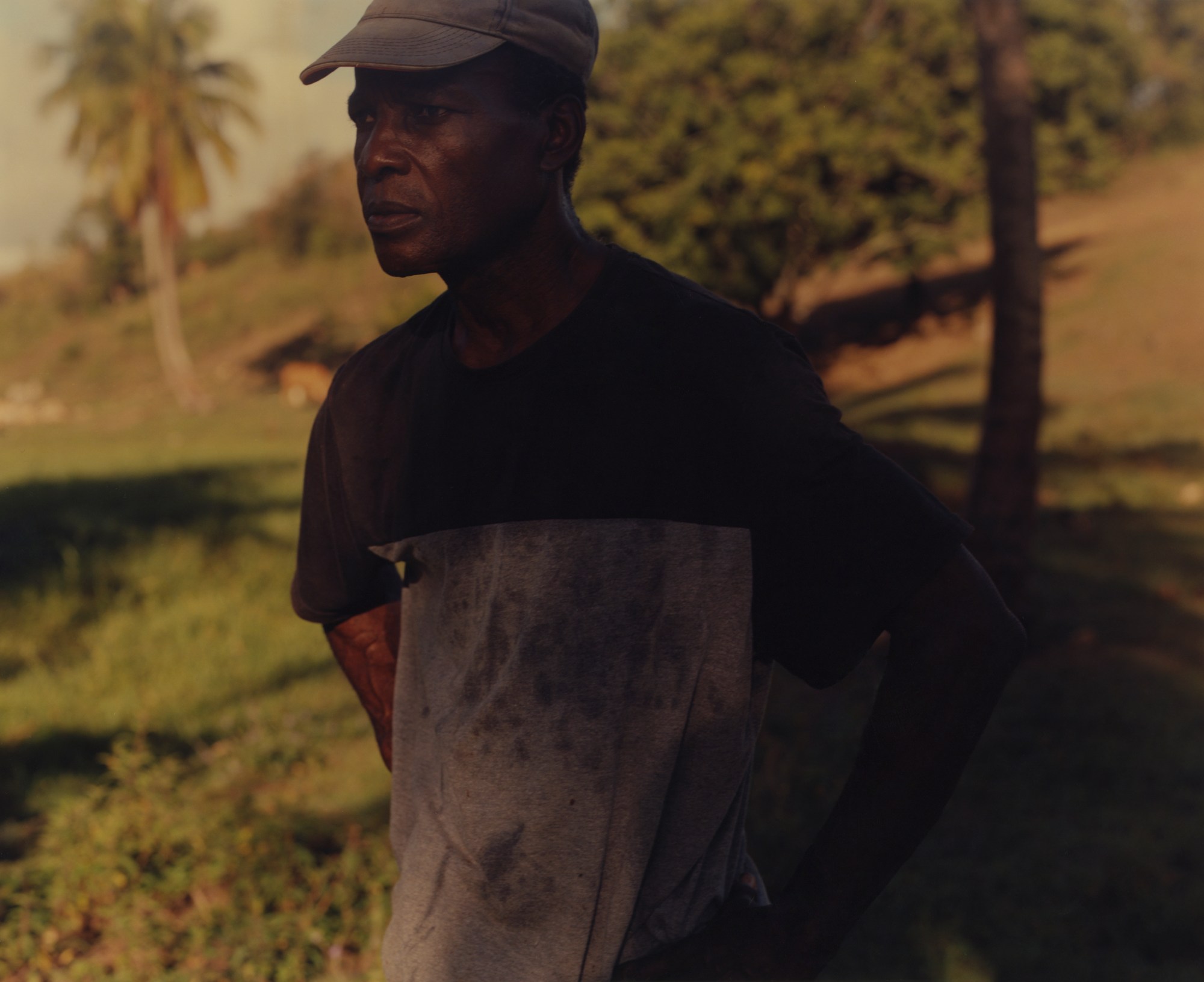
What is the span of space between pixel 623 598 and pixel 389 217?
1.81 feet

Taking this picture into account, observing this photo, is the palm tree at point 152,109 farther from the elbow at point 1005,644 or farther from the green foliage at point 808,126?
the elbow at point 1005,644

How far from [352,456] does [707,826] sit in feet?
2.33

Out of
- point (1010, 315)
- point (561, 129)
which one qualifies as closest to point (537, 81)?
point (561, 129)

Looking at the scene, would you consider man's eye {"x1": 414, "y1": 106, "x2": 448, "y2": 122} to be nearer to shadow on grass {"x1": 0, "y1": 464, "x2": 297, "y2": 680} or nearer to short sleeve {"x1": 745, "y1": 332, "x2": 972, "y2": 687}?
short sleeve {"x1": 745, "y1": 332, "x2": 972, "y2": 687}

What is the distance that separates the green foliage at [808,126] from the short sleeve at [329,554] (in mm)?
16447

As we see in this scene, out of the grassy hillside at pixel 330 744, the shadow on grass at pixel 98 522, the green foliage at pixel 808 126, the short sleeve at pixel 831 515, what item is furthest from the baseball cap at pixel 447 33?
the green foliage at pixel 808 126

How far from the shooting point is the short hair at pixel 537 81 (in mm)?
1438

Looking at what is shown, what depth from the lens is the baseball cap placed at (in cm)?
137

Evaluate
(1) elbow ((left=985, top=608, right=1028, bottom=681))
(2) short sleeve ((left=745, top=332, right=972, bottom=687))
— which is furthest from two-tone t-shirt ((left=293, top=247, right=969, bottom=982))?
(1) elbow ((left=985, top=608, right=1028, bottom=681))

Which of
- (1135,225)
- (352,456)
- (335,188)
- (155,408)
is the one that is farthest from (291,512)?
(1135,225)

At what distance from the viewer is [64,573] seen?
932cm

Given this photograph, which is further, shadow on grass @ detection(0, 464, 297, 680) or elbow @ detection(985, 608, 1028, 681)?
shadow on grass @ detection(0, 464, 297, 680)

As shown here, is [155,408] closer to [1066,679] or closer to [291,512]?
[291,512]

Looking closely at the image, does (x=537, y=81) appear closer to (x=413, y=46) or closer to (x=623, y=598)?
(x=413, y=46)
